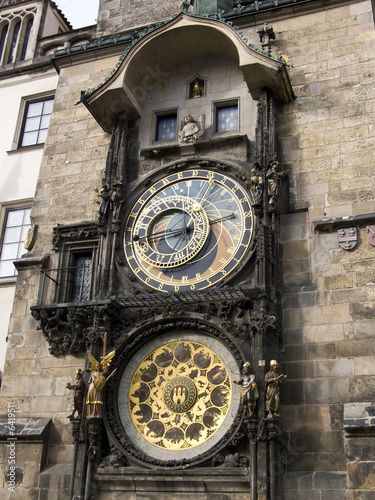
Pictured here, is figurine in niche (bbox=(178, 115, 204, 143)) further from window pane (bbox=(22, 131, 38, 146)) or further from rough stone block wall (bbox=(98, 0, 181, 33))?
window pane (bbox=(22, 131, 38, 146))

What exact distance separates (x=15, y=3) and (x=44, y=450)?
11380mm

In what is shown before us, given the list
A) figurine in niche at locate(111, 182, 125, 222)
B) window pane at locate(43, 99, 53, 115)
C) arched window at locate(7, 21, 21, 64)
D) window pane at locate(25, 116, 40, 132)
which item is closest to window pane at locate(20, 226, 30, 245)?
window pane at locate(25, 116, 40, 132)

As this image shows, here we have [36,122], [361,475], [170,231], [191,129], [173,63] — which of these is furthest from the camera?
[36,122]

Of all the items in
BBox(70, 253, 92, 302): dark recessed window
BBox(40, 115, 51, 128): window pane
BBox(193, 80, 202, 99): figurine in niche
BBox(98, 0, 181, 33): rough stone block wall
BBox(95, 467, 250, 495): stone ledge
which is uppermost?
BBox(98, 0, 181, 33): rough stone block wall

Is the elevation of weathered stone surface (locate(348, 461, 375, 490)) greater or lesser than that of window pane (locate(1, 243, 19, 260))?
lesser

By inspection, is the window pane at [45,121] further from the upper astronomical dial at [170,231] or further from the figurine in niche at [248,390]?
the figurine in niche at [248,390]

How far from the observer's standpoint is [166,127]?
1255 centimetres

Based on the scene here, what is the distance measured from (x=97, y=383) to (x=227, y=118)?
515cm

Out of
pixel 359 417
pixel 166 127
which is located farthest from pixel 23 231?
pixel 359 417

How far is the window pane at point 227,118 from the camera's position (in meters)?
12.0

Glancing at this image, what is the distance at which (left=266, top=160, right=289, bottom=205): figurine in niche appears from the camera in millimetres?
10582

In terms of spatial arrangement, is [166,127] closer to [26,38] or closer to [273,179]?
[273,179]

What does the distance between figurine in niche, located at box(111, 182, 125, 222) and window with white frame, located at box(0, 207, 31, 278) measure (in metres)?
2.82

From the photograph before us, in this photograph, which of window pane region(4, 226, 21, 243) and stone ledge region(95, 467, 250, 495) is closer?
stone ledge region(95, 467, 250, 495)
